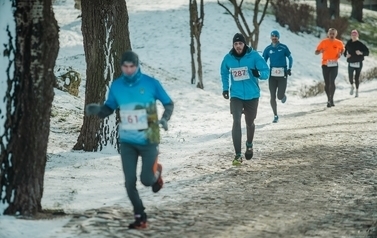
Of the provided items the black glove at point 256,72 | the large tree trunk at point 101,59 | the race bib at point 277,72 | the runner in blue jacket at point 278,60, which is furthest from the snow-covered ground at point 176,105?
the black glove at point 256,72

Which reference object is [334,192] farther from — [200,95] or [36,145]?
[200,95]

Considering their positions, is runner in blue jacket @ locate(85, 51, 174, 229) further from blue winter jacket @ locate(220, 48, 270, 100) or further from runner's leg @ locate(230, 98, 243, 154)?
blue winter jacket @ locate(220, 48, 270, 100)

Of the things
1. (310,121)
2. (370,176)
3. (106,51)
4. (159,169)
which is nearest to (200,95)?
(310,121)

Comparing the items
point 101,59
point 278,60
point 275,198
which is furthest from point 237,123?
point 278,60

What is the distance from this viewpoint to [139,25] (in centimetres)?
3575

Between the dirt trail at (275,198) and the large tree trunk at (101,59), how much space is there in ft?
5.40

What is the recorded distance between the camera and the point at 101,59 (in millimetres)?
11852

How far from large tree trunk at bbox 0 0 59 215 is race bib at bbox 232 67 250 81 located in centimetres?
436

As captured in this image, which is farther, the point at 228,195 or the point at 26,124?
the point at 228,195

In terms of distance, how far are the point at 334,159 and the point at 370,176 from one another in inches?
55.8

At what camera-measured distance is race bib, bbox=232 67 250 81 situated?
10.9 meters

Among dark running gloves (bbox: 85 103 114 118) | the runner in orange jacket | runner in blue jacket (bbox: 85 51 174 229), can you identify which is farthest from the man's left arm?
the runner in orange jacket

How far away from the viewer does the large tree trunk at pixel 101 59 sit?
11.8 m

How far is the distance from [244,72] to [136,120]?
13.9 ft
